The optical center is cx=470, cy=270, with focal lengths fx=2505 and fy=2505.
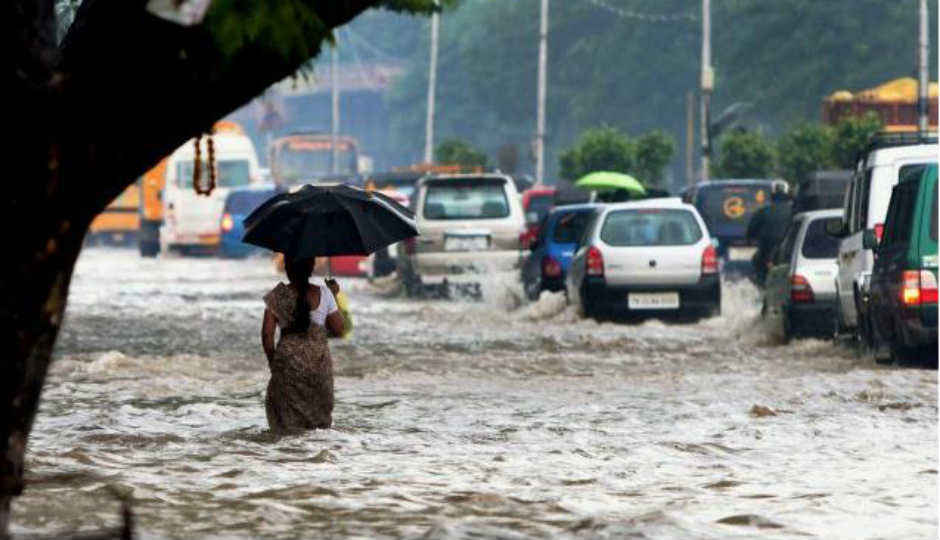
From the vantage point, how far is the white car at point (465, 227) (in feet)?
112

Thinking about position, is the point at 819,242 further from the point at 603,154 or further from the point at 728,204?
the point at 603,154

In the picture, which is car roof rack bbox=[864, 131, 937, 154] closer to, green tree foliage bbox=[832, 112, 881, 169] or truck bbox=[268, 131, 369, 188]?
green tree foliage bbox=[832, 112, 881, 169]

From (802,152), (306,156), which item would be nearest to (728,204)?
(802,152)

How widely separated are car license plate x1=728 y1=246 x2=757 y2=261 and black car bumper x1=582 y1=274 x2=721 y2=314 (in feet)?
26.3

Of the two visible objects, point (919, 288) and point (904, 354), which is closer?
point (919, 288)

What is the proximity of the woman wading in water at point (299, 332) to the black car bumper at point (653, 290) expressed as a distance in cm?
1373

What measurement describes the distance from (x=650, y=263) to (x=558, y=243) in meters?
4.01

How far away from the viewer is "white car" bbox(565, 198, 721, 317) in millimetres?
27906

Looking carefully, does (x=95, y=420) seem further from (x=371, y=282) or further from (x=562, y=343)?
(x=371, y=282)

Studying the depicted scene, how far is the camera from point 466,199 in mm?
34719

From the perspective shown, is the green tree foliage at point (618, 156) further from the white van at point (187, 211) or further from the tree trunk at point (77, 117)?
the tree trunk at point (77, 117)

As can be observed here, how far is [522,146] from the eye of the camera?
371 ft

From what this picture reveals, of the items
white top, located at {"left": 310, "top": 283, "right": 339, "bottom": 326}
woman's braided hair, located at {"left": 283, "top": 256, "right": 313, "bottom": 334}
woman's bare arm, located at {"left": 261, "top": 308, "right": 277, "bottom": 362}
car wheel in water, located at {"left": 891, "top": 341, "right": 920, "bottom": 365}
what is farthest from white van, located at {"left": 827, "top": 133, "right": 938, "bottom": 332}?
woman's bare arm, located at {"left": 261, "top": 308, "right": 277, "bottom": 362}

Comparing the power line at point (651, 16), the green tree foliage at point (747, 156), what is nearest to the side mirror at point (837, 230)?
the green tree foliage at point (747, 156)
